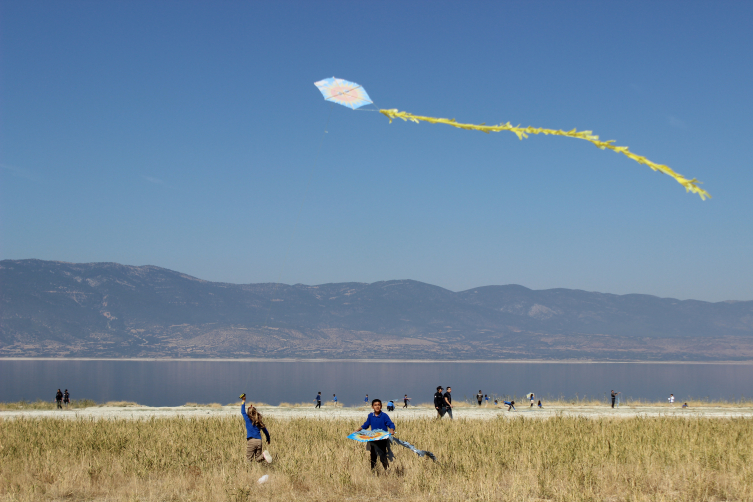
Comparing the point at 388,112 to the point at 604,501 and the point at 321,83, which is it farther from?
the point at 604,501

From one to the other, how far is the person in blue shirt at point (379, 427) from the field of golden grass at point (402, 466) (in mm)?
328

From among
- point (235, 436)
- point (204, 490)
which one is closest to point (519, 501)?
point (204, 490)

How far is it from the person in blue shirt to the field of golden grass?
1.08 feet

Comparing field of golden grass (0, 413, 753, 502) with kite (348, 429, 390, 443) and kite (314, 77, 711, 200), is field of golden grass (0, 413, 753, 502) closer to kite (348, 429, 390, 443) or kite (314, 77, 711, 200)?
kite (348, 429, 390, 443)

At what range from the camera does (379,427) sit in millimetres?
10383

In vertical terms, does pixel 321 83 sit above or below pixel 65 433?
above

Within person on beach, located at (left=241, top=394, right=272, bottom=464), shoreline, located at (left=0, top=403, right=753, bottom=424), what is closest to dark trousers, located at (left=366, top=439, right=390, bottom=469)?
person on beach, located at (left=241, top=394, right=272, bottom=464)

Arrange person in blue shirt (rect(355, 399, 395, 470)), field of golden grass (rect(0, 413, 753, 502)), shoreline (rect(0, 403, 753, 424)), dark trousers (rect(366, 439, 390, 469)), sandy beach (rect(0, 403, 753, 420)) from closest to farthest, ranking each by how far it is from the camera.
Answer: field of golden grass (rect(0, 413, 753, 502)) < person in blue shirt (rect(355, 399, 395, 470)) < dark trousers (rect(366, 439, 390, 469)) < shoreline (rect(0, 403, 753, 424)) < sandy beach (rect(0, 403, 753, 420))

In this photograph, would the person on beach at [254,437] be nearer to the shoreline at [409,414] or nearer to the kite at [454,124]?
the kite at [454,124]

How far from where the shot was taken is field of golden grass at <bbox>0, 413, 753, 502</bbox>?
9641mm

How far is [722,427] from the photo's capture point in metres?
16.9

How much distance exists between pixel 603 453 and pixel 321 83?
9290 mm

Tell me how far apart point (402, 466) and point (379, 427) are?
157 centimetres

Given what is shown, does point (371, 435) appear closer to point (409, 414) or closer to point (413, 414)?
point (413, 414)
